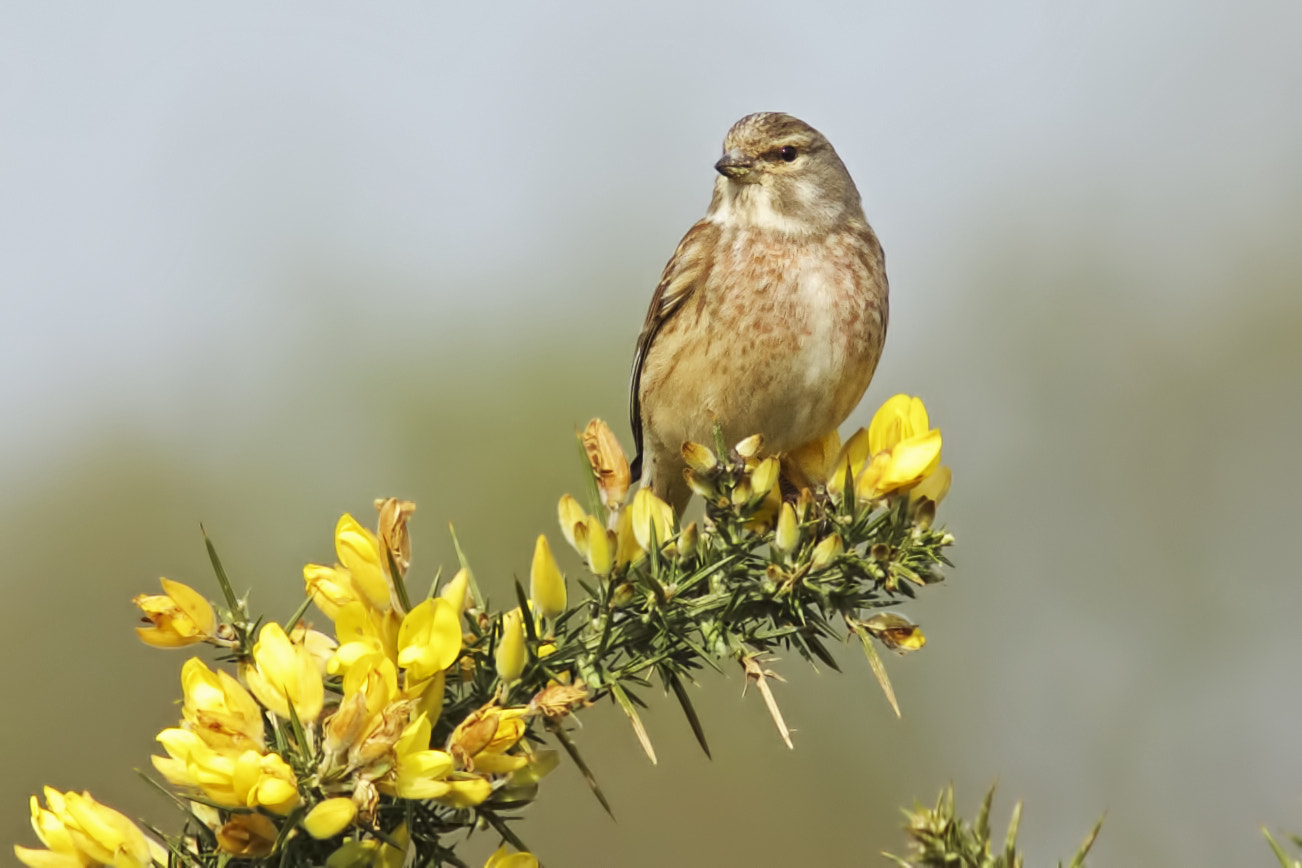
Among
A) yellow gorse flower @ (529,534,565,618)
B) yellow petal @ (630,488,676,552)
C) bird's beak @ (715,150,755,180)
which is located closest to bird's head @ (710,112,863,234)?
bird's beak @ (715,150,755,180)

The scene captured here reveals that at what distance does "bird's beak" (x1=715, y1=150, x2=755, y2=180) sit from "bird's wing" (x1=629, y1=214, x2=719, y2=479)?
200mm

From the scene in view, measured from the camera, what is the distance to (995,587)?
10.2 m

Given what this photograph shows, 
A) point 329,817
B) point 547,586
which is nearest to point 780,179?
point 547,586

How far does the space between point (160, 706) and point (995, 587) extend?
18.9 ft

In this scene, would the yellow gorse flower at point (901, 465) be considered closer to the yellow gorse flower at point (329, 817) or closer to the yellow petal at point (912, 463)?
the yellow petal at point (912, 463)

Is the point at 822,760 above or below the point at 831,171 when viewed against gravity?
below

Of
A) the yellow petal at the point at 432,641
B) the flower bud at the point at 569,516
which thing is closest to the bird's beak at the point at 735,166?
the flower bud at the point at 569,516

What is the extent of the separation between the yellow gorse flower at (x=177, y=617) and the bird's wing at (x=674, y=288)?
10.5ft

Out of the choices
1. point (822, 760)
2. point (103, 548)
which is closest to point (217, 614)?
point (822, 760)

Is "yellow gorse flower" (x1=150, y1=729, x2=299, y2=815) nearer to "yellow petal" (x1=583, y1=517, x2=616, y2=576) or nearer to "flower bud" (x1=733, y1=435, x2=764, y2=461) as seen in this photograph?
"yellow petal" (x1=583, y1=517, x2=616, y2=576)

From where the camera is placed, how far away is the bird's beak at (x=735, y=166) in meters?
5.29

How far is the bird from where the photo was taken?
4.76 m

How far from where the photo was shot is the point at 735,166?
5301 mm

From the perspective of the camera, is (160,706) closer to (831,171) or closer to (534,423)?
(534,423)
